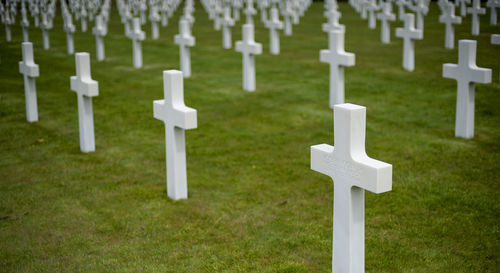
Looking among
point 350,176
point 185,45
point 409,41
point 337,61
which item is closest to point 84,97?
point 337,61

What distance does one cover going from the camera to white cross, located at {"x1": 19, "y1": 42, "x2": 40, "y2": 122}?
792 cm

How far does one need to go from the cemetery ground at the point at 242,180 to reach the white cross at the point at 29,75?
243mm

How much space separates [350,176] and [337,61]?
563 cm

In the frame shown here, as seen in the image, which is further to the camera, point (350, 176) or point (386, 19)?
point (386, 19)

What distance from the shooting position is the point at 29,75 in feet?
26.1

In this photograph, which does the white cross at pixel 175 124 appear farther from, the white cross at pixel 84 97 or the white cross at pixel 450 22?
the white cross at pixel 450 22

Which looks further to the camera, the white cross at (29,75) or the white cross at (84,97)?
the white cross at (29,75)

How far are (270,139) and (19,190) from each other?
293 cm

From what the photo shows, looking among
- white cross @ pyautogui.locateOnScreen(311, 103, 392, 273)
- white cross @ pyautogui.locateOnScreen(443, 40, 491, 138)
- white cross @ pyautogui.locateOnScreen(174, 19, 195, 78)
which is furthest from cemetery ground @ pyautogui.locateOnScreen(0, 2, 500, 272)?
white cross @ pyautogui.locateOnScreen(311, 103, 392, 273)

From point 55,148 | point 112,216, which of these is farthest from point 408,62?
point 112,216

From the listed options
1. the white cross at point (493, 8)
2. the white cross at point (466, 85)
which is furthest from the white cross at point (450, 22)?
the white cross at point (466, 85)

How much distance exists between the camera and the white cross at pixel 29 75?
7918mm

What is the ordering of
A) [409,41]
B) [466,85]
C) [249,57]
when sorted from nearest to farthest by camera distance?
[466,85]
[249,57]
[409,41]

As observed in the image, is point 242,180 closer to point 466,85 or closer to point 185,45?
point 466,85
